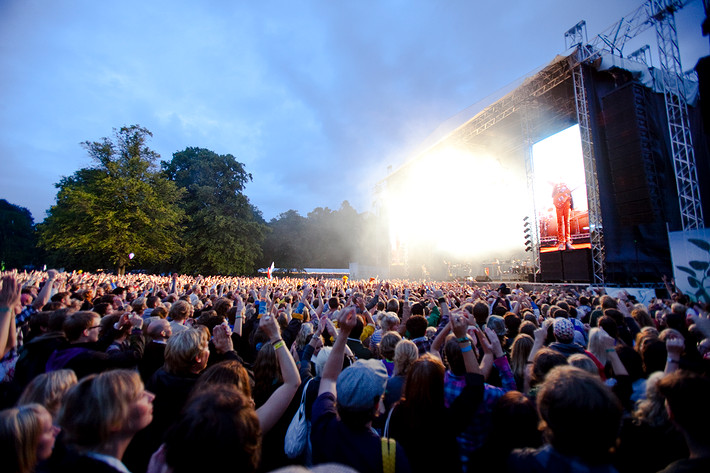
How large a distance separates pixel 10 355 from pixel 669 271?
Result: 19325mm

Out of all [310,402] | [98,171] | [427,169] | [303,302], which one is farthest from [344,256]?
[310,402]

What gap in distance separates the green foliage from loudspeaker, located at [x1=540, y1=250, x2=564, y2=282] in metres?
6.17

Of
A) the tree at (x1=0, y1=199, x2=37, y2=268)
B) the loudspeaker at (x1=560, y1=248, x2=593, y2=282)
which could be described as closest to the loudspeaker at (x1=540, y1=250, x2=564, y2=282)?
the loudspeaker at (x1=560, y1=248, x2=593, y2=282)

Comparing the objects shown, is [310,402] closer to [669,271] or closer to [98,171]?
[669,271]

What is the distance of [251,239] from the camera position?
32.0m

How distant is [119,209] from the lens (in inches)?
901

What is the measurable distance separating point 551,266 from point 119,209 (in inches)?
1088

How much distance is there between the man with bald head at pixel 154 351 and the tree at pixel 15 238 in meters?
54.4

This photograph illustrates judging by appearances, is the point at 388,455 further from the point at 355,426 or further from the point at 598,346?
the point at 598,346

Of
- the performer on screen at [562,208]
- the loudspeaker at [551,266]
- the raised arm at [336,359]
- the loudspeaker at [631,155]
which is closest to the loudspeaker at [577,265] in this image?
the loudspeaker at [551,266]

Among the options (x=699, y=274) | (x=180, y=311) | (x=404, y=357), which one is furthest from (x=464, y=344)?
(x=699, y=274)

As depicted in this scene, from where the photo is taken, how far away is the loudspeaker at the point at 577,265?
1593cm

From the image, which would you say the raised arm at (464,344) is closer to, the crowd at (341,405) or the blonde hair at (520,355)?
the crowd at (341,405)

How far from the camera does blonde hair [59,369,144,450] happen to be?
1.33 metres
